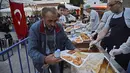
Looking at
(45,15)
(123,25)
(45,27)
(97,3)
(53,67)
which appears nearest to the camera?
(45,15)

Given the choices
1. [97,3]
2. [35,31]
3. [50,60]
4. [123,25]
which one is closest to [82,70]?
[50,60]

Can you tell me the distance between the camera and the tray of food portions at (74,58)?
217 centimetres

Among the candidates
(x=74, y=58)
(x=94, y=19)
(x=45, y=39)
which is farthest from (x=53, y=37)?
(x=94, y=19)

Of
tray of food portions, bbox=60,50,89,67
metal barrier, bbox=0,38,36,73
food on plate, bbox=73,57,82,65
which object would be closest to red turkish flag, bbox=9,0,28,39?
metal barrier, bbox=0,38,36,73

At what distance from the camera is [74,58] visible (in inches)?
88.4

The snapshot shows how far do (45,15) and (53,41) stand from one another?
15.9 inches

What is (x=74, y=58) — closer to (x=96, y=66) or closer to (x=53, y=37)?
(x=96, y=66)

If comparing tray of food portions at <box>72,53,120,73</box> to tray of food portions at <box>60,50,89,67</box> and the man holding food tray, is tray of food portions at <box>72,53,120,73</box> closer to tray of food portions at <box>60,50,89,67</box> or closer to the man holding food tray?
tray of food portions at <box>60,50,89,67</box>

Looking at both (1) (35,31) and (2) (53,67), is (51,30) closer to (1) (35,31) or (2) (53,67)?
(1) (35,31)

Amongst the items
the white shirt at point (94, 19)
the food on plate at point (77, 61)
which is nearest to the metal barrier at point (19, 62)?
the food on plate at point (77, 61)

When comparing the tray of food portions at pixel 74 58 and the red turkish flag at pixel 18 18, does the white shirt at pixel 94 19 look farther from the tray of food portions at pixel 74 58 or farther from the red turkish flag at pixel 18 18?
the tray of food portions at pixel 74 58

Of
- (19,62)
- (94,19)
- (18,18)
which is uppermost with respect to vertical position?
(18,18)

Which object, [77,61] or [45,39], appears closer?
[77,61]

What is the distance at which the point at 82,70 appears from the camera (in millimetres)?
2201
